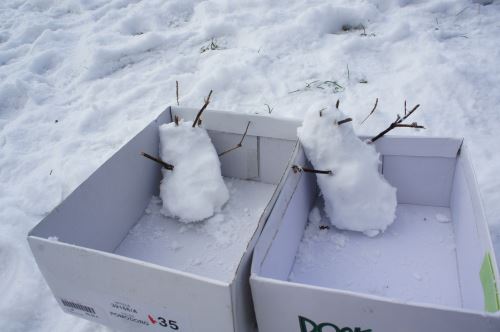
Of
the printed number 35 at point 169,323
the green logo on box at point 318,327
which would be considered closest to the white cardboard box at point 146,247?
the printed number 35 at point 169,323

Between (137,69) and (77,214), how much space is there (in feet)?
4.12

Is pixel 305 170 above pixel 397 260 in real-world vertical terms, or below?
above

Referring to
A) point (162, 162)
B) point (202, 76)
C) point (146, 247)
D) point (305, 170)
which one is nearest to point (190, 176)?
point (162, 162)

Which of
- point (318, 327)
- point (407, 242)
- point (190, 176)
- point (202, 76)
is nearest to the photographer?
point (318, 327)

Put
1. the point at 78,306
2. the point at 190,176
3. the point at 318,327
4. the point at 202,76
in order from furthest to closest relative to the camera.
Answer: the point at 202,76 → the point at 190,176 → the point at 78,306 → the point at 318,327

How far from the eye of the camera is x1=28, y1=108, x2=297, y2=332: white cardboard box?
29.9 inches

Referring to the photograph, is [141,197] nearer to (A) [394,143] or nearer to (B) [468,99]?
(A) [394,143]

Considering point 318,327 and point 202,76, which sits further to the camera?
point 202,76

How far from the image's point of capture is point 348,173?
106 centimetres

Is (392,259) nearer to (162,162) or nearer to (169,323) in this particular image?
(169,323)

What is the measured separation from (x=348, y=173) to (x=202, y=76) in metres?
1.07

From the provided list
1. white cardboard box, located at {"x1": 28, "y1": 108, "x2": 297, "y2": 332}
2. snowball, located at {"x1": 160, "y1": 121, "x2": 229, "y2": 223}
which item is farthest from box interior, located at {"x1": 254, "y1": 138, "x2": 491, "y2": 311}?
snowball, located at {"x1": 160, "y1": 121, "x2": 229, "y2": 223}

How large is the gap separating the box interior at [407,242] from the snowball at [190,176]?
0.82ft

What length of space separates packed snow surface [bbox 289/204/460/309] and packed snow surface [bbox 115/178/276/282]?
16 centimetres
